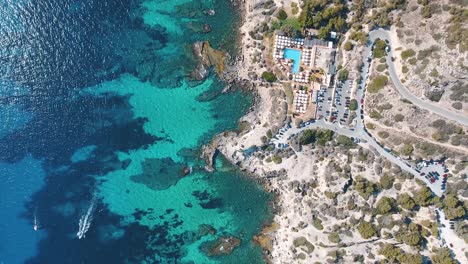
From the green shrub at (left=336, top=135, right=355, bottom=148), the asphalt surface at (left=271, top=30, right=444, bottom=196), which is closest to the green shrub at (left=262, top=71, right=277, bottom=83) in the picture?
the asphalt surface at (left=271, top=30, right=444, bottom=196)

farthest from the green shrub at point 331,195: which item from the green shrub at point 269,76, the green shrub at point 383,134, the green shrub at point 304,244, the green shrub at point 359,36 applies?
the green shrub at point 359,36

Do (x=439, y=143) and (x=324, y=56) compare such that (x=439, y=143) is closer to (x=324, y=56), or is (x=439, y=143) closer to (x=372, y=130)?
(x=372, y=130)

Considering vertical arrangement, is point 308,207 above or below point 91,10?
below

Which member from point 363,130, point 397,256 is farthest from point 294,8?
point 397,256

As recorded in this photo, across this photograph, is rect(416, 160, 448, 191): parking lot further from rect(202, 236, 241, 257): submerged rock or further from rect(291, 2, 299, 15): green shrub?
rect(202, 236, 241, 257): submerged rock

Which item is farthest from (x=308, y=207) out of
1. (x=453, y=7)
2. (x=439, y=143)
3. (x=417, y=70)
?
(x=453, y=7)

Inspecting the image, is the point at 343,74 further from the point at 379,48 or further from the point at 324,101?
the point at 379,48
